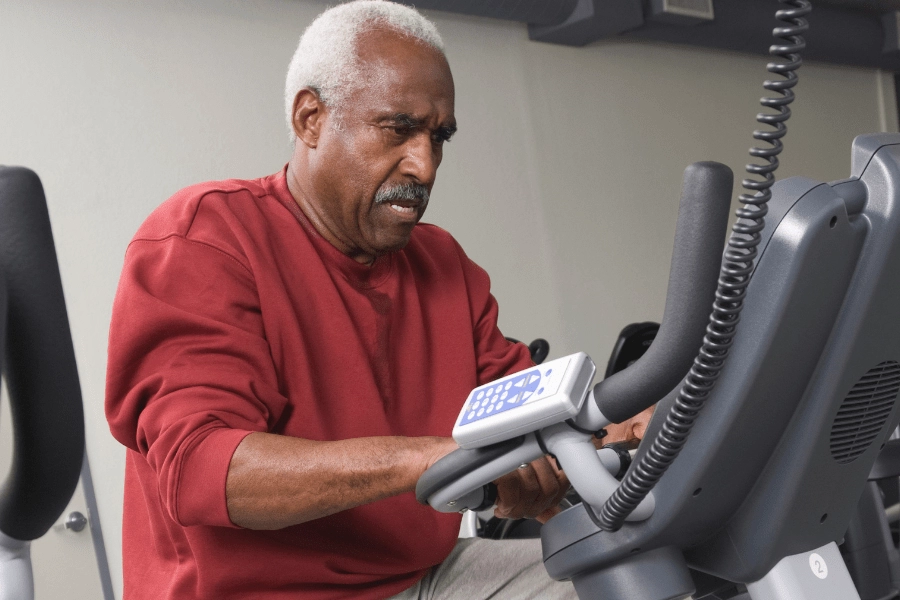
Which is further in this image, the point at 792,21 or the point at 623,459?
the point at 623,459

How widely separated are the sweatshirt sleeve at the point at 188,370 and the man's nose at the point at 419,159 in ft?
1.19

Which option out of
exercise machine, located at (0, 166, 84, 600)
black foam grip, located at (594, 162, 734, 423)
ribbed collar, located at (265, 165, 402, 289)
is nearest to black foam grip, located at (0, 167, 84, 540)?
exercise machine, located at (0, 166, 84, 600)

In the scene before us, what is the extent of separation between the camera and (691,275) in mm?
742

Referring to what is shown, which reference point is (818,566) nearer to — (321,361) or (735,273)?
(735,273)

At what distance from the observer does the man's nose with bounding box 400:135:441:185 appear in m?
1.54

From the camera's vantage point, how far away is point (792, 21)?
688 mm

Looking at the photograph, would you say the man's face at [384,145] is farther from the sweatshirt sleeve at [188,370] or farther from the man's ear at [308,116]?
the sweatshirt sleeve at [188,370]

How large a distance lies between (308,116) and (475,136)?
2600 millimetres

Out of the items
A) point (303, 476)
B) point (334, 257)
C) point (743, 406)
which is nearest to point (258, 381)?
point (303, 476)

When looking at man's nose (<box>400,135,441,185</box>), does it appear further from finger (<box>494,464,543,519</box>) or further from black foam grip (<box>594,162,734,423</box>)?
black foam grip (<box>594,162,734,423</box>)

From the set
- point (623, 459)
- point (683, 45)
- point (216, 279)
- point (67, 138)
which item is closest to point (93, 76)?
point (67, 138)

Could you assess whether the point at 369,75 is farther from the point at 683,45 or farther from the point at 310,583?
the point at 683,45

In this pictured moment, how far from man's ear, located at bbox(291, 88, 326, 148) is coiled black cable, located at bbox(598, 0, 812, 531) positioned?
1.00 metres

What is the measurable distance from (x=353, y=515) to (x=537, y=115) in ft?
11.3
